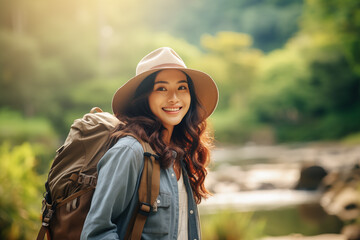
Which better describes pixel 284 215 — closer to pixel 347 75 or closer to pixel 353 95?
pixel 347 75

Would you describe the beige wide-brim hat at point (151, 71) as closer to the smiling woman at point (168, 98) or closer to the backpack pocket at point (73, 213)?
the smiling woman at point (168, 98)

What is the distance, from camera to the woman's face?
4.50 ft

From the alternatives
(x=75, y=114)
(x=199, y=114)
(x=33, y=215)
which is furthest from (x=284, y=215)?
(x=75, y=114)

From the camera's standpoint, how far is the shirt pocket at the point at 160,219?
1161 millimetres

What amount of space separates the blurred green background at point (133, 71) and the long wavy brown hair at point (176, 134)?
13.6 m

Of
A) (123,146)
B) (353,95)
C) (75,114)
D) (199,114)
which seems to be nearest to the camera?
(123,146)

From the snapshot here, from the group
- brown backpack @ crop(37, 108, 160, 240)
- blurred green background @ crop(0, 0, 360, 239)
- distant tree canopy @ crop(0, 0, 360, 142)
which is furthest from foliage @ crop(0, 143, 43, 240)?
distant tree canopy @ crop(0, 0, 360, 142)

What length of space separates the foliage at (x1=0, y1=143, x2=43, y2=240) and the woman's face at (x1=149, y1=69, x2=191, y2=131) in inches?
103

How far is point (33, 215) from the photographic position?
364 cm

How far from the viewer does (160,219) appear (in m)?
1.18

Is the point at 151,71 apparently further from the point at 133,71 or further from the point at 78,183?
the point at 133,71

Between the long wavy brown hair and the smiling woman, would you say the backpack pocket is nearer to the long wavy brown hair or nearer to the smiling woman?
the long wavy brown hair

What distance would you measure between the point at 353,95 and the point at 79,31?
20.0 meters

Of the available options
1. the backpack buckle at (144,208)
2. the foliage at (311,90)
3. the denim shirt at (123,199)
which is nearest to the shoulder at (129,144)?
the denim shirt at (123,199)
